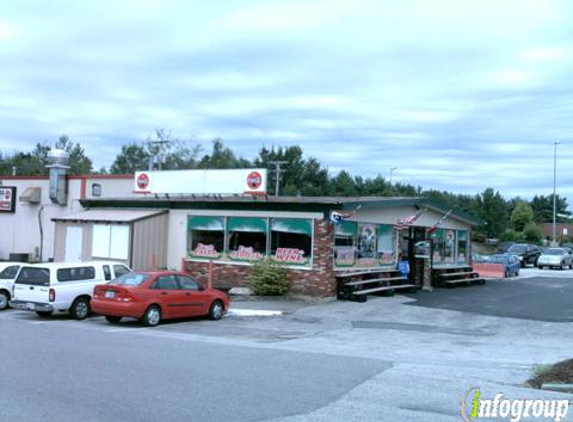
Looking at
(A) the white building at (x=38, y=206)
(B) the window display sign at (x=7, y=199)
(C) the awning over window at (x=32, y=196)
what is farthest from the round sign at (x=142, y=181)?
(B) the window display sign at (x=7, y=199)

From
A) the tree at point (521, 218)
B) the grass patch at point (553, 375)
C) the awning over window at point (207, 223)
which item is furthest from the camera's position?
the tree at point (521, 218)

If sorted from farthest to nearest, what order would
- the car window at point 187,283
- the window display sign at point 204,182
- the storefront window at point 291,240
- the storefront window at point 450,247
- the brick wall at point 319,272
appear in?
the storefront window at point 450,247 < the window display sign at point 204,182 < the storefront window at point 291,240 < the brick wall at point 319,272 < the car window at point 187,283

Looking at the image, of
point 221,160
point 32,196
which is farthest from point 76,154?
point 32,196

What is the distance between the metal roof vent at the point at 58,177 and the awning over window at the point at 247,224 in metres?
14.5

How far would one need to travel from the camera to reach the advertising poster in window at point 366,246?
24.9 metres

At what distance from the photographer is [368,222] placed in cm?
2539

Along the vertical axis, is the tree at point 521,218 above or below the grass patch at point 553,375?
above

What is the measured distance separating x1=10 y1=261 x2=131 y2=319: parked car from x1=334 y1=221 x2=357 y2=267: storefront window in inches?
326

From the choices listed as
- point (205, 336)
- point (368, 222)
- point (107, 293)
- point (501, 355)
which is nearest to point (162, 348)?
point (205, 336)

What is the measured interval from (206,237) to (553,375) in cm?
1792

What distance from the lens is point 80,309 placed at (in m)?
18.9

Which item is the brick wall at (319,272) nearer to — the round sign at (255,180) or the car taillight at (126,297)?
the round sign at (255,180)

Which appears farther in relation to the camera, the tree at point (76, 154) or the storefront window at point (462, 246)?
the tree at point (76, 154)

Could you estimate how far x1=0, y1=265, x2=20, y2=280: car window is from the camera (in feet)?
69.2
